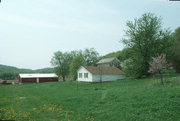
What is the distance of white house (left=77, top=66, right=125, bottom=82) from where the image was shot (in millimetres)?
53581

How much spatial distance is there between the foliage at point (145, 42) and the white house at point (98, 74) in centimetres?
647

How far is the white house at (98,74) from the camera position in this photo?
53581 mm

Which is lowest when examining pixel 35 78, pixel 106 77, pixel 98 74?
pixel 35 78

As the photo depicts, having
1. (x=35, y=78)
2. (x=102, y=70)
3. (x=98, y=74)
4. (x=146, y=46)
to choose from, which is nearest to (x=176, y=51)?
(x=146, y=46)

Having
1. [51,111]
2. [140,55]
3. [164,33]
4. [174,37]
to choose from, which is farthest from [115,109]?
[174,37]

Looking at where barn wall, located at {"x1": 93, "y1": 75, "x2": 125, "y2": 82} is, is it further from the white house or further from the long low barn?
the long low barn

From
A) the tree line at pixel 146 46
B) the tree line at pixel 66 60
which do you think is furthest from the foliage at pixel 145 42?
the tree line at pixel 66 60

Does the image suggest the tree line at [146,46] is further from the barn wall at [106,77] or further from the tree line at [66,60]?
the tree line at [66,60]

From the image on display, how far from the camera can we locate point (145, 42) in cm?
5016

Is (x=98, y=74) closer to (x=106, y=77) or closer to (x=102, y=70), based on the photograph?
(x=106, y=77)

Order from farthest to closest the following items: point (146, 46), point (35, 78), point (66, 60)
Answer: point (66, 60)
point (35, 78)
point (146, 46)

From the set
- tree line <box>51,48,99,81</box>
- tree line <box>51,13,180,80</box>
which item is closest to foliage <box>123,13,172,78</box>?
tree line <box>51,13,180,80</box>

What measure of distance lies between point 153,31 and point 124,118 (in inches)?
1619

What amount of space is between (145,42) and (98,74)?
12004 mm
